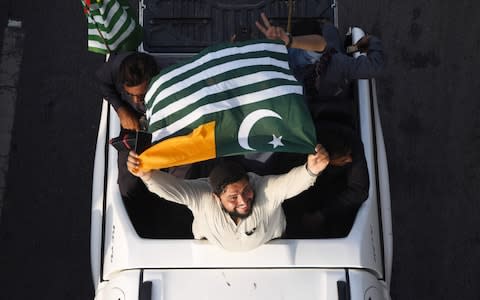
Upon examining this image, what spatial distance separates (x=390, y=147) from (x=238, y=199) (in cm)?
227

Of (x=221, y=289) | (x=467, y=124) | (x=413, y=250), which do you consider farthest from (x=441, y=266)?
(x=221, y=289)

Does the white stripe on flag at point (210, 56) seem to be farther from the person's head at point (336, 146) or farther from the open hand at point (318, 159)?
the open hand at point (318, 159)

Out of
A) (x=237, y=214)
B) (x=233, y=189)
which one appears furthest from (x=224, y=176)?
(x=237, y=214)

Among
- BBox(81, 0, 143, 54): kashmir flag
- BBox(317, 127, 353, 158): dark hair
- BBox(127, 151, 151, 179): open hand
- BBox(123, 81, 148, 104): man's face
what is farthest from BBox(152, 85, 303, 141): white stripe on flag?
BBox(81, 0, 143, 54): kashmir flag

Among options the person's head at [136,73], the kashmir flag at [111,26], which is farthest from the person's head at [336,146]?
the kashmir flag at [111,26]

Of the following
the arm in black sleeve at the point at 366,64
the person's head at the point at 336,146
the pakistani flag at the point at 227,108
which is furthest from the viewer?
the arm in black sleeve at the point at 366,64

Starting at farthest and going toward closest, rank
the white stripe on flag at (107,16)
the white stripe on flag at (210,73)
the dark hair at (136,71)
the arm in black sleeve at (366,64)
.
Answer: the white stripe on flag at (107,16) → the arm in black sleeve at (366,64) → the dark hair at (136,71) → the white stripe on flag at (210,73)

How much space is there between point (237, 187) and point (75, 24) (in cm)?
290

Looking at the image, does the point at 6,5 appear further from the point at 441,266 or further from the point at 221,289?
the point at 441,266

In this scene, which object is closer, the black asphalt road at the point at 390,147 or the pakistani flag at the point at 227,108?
the pakistani flag at the point at 227,108

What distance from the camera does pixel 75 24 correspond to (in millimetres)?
4770

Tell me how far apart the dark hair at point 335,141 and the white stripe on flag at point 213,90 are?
390mm

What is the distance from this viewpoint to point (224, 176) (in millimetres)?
2594

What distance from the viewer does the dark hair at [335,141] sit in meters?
2.79
